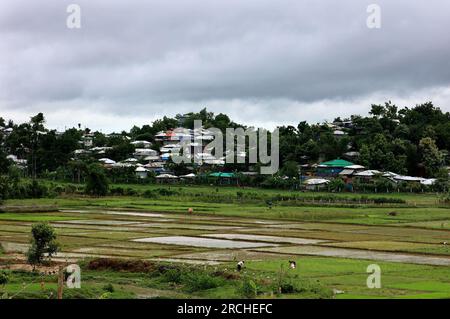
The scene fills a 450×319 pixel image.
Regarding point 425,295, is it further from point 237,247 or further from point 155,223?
point 155,223

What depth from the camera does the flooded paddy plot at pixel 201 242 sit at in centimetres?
3731

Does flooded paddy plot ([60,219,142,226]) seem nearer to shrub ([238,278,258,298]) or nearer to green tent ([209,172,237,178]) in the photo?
shrub ([238,278,258,298])

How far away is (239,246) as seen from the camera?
3691 centimetres

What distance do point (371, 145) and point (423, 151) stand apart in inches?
252

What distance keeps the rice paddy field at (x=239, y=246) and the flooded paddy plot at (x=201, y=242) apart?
5 centimetres

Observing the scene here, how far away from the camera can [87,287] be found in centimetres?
2428

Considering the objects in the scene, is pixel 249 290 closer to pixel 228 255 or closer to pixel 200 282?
pixel 200 282

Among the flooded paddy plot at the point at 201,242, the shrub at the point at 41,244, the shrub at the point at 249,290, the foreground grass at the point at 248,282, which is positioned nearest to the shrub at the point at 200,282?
the foreground grass at the point at 248,282

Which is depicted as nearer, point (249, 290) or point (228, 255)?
point (249, 290)

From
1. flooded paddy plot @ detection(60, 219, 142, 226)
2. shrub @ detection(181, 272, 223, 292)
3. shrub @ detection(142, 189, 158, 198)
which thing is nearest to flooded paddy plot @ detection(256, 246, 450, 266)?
shrub @ detection(181, 272, 223, 292)

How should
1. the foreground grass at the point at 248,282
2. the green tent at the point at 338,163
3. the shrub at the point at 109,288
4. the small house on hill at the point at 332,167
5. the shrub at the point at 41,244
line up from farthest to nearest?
1. the green tent at the point at 338,163
2. the small house on hill at the point at 332,167
3. the shrub at the point at 41,244
4. the shrub at the point at 109,288
5. the foreground grass at the point at 248,282

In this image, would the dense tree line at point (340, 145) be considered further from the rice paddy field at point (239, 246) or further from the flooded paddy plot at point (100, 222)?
the flooded paddy plot at point (100, 222)

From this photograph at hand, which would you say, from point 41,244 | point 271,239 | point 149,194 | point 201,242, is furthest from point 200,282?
point 149,194

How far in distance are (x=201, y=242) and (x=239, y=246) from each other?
2.68 m
